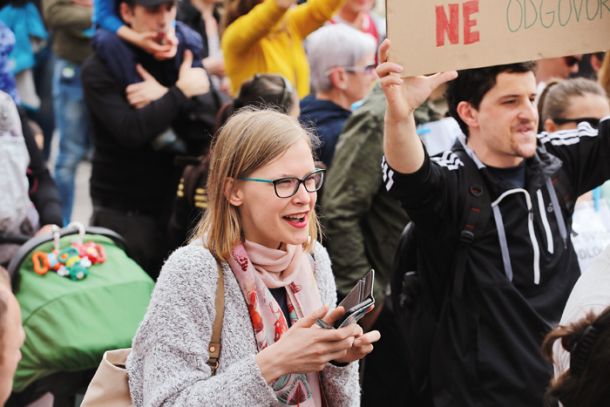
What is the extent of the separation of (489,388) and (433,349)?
0.91 ft

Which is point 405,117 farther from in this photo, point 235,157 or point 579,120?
point 579,120

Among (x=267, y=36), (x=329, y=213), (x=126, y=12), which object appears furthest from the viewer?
(x=267, y=36)

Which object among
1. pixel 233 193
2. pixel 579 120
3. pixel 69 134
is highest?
pixel 233 193

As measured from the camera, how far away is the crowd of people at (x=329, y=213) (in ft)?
9.41

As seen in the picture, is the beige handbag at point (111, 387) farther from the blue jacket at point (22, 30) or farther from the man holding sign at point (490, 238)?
the blue jacket at point (22, 30)

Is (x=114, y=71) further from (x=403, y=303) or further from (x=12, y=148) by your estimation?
(x=403, y=303)

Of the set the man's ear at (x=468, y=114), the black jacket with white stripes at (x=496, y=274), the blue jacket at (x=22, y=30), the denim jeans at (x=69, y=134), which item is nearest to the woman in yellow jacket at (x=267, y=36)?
the denim jeans at (x=69, y=134)

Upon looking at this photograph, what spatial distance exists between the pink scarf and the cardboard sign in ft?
2.57

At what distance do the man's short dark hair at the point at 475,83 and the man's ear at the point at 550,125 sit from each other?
1.32m

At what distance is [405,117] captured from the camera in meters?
3.61

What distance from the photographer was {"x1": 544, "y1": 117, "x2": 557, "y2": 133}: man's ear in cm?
540

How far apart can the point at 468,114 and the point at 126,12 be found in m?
2.44

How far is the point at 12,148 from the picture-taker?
446cm

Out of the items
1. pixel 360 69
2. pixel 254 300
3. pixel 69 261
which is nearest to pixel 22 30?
pixel 360 69
